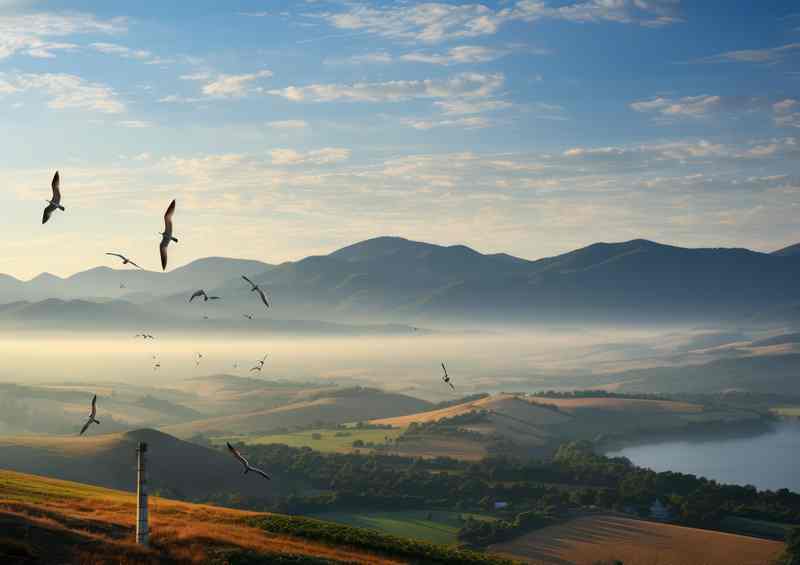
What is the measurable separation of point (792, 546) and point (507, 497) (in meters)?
53.0

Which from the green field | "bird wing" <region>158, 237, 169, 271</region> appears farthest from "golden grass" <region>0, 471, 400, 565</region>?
the green field

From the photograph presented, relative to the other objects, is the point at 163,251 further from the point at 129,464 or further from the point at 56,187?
the point at 129,464

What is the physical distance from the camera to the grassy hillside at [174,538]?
45.0 metres

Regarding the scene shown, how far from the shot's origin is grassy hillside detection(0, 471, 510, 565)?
148 feet

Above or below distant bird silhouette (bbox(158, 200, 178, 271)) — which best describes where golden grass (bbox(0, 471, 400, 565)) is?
below

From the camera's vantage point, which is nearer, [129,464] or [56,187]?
[56,187]

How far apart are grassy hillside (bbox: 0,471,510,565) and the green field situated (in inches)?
1924

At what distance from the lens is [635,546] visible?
384 ft

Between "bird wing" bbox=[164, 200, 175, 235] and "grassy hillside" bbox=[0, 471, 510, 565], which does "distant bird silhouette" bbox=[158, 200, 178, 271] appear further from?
"grassy hillside" bbox=[0, 471, 510, 565]

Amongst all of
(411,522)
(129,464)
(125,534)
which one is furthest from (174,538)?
(129,464)

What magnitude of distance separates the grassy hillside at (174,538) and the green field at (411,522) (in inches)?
1924

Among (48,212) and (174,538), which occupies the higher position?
(48,212)

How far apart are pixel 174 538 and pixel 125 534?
3.43m

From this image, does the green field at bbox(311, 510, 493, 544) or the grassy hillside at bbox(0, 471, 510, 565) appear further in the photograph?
the green field at bbox(311, 510, 493, 544)
